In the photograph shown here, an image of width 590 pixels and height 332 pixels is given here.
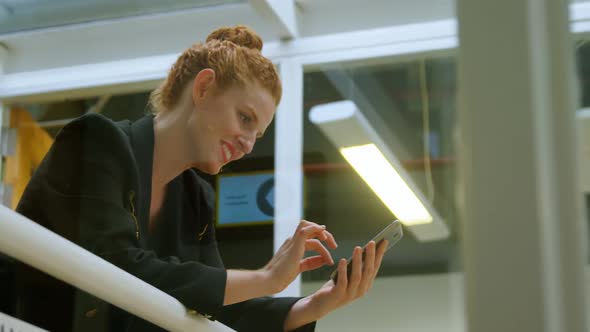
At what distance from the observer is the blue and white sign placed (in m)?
1.59

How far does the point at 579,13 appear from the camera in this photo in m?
0.53

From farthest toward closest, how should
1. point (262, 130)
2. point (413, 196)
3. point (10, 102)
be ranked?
point (10, 102)
point (262, 130)
point (413, 196)

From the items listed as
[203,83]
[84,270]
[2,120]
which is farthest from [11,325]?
[2,120]

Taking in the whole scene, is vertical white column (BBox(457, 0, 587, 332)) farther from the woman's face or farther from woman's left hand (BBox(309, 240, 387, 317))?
the woman's face

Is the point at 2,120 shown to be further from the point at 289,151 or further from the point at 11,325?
the point at 11,325

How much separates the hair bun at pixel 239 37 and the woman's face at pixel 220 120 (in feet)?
0.26

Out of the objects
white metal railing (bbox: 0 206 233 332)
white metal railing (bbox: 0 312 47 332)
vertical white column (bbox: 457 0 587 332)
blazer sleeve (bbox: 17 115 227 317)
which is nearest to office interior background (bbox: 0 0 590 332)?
vertical white column (bbox: 457 0 587 332)

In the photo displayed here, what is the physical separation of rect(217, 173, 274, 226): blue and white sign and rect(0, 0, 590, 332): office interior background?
1.0 inches

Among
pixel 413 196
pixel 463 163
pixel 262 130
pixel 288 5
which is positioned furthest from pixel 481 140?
pixel 288 5

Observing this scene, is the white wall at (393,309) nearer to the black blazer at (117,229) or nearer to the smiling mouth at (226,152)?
the black blazer at (117,229)

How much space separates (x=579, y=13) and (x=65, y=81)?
81.4 inches

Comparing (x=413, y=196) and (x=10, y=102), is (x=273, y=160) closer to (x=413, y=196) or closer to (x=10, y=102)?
(x=10, y=102)

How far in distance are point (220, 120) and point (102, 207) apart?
0.24m

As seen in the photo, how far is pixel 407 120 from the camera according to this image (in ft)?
3.45
